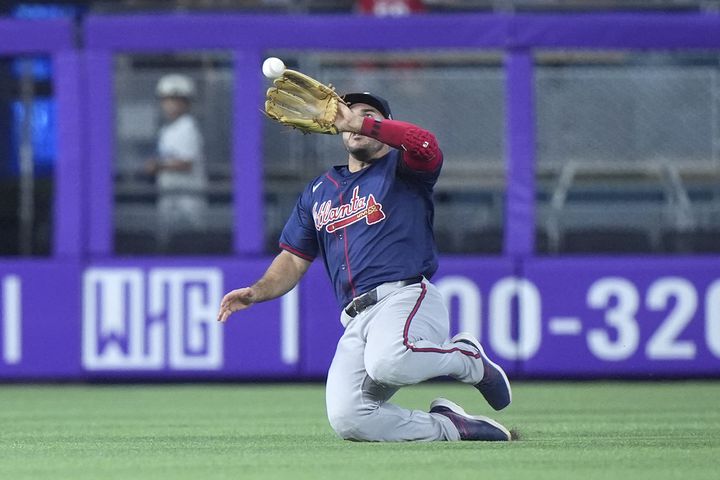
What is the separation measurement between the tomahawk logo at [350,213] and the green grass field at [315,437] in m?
1.00

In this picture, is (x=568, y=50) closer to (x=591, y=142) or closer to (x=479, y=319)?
(x=591, y=142)

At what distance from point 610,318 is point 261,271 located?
2.56 m

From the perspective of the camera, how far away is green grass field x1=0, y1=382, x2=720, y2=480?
222 inches

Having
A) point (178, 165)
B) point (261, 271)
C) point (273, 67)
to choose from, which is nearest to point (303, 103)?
point (273, 67)

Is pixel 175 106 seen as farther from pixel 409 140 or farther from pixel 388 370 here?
pixel 388 370

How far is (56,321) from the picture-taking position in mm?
10969

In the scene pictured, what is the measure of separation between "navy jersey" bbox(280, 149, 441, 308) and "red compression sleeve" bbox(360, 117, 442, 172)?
0.08 m

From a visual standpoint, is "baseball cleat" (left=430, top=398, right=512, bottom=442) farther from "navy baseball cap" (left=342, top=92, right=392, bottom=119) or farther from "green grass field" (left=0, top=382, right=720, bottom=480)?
"navy baseball cap" (left=342, top=92, right=392, bottom=119)

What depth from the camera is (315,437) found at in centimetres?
710

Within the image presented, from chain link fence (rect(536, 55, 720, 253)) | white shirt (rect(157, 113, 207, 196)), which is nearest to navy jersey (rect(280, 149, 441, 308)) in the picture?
white shirt (rect(157, 113, 207, 196))

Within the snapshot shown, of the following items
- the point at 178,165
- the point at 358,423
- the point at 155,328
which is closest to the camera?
the point at 358,423

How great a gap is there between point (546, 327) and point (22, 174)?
13.2 ft

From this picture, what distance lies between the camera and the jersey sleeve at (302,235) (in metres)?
7.23

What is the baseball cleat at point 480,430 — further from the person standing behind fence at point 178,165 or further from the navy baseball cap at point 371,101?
the person standing behind fence at point 178,165
